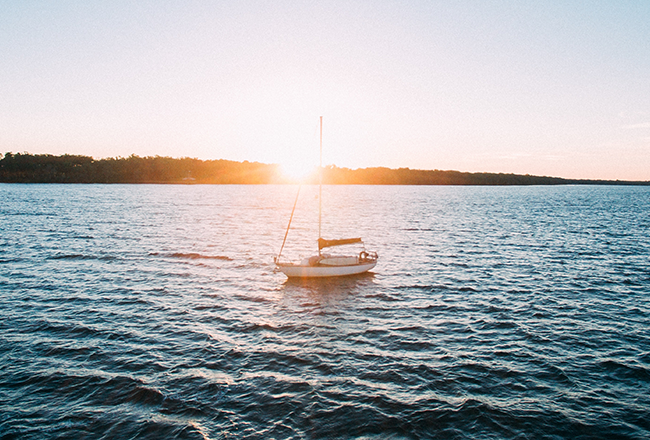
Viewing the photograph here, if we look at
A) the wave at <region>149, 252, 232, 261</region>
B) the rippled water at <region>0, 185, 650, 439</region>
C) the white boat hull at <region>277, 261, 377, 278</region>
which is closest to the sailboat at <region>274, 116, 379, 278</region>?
the white boat hull at <region>277, 261, 377, 278</region>

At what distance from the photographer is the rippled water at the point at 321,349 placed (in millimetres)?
14531

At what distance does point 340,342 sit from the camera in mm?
21469

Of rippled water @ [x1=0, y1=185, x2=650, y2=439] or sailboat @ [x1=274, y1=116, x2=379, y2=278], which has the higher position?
sailboat @ [x1=274, y1=116, x2=379, y2=278]

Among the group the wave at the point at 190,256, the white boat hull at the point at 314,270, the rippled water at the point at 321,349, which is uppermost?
the white boat hull at the point at 314,270

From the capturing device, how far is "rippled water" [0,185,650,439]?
14.5 meters

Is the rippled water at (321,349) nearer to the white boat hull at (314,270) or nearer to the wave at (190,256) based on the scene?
the white boat hull at (314,270)

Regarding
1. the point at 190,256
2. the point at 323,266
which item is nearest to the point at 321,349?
the point at 323,266

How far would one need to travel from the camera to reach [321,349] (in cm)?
2050

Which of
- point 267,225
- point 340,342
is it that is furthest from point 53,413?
point 267,225

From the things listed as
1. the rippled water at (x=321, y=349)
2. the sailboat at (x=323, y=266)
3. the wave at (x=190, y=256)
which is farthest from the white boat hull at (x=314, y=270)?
the wave at (x=190, y=256)

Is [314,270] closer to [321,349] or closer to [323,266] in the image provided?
[323,266]

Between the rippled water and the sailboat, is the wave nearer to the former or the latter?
the rippled water

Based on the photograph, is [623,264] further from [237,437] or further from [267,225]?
[267,225]

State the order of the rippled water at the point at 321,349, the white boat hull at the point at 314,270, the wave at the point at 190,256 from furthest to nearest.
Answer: the wave at the point at 190,256 → the white boat hull at the point at 314,270 → the rippled water at the point at 321,349
